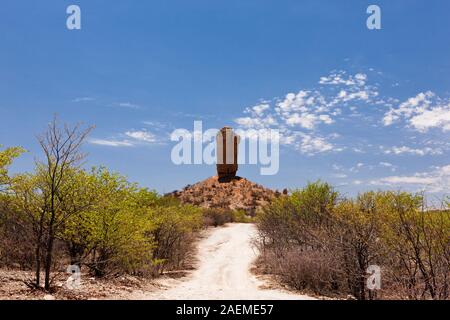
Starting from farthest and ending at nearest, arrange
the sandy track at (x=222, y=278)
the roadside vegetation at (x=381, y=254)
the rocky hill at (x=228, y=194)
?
the rocky hill at (x=228, y=194) → the sandy track at (x=222, y=278) → the roadside vegetation at (x=381, y=254)

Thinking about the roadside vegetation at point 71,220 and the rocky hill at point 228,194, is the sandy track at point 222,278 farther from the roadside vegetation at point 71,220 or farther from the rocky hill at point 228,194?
the rocky hill at point 228,194

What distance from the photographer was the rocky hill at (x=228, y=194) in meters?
66.2

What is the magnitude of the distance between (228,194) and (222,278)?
52.5m

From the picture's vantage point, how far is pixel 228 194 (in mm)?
70875

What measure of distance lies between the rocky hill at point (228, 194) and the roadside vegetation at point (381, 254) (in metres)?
46.2

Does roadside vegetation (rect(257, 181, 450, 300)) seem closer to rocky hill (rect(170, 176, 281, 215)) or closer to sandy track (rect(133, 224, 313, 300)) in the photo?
sandy track (rect(133, 224, 313, 300))

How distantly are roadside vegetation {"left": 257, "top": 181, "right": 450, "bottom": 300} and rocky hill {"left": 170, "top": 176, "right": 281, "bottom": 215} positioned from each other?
46175 millimetres

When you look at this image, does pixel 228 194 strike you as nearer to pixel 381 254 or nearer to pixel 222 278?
pixel 222 278

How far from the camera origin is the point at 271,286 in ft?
50.1

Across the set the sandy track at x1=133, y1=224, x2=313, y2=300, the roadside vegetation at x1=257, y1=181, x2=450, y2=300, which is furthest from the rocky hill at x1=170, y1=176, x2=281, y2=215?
the roadside vegetation at x1=257, y1=181, x2=450, y2=300

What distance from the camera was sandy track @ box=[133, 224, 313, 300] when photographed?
12502mm

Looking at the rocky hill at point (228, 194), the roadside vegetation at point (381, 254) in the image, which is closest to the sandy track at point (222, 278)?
the roadside vegetation at point (381, 254)
